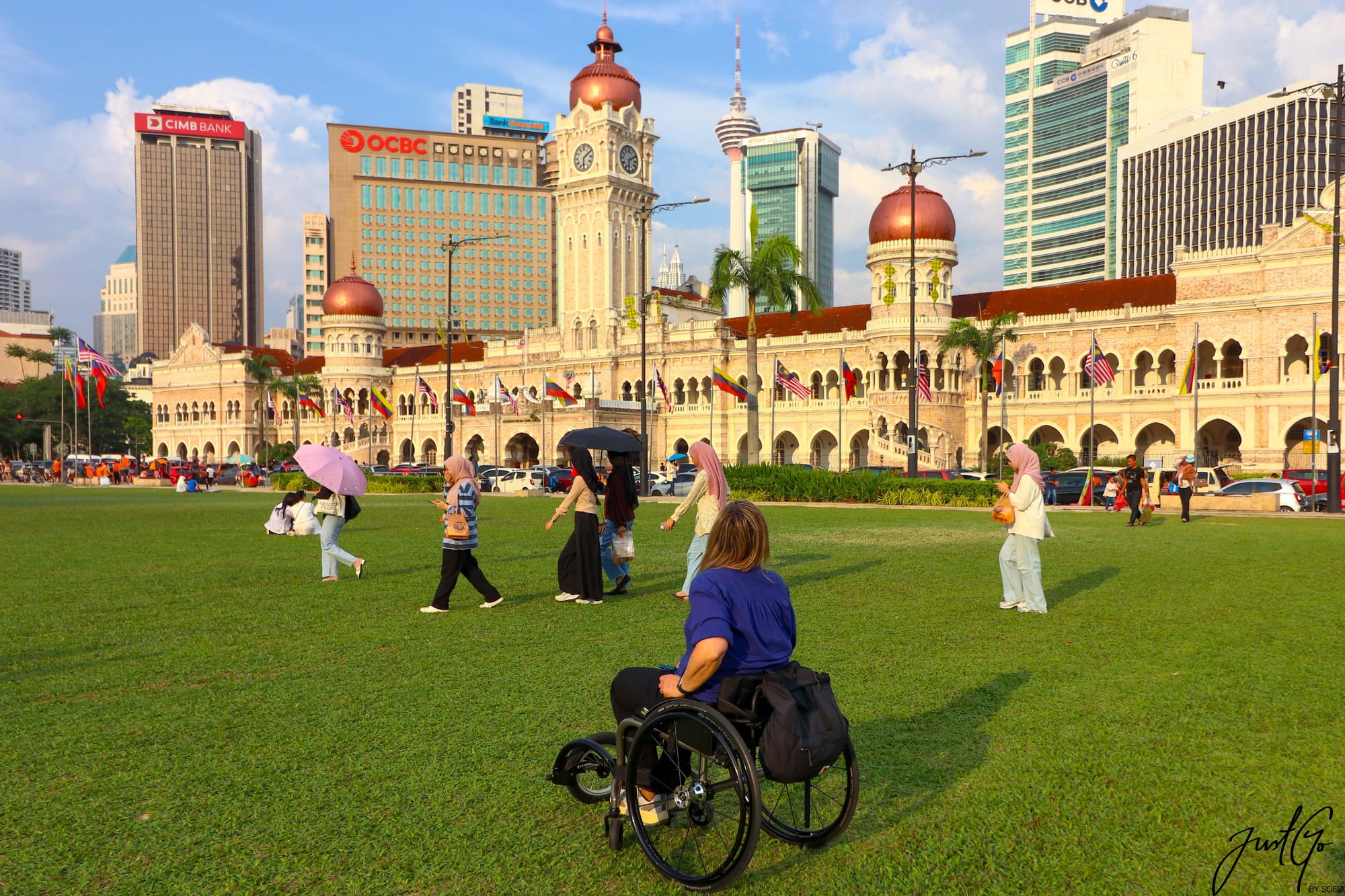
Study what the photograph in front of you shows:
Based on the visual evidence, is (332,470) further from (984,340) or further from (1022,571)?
(984,340)

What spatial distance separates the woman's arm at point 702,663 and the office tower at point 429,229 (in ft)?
414

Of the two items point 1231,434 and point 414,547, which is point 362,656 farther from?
point 1231,434

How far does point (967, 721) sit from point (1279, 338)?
155 feet

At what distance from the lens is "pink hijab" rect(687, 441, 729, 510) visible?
9.60 metres

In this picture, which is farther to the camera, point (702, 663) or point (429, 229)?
point (429, 229)

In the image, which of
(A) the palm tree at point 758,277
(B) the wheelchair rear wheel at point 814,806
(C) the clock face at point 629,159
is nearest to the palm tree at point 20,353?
(C) the clock face at point 629,159

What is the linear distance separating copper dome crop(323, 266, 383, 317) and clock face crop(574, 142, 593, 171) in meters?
21.9

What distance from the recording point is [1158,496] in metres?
27.4

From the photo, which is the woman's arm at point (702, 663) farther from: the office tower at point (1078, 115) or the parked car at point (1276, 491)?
the office tower at point (1078, 115)

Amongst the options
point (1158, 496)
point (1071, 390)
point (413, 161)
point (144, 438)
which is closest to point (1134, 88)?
point (1071, 390)

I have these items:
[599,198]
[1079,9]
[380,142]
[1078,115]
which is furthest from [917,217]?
[1079,9]

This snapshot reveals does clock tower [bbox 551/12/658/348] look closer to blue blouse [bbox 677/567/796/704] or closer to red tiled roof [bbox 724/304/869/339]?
red tiled roof [bbox 724/304/869/339]

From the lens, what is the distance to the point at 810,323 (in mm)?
61562

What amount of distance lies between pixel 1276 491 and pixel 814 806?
89.6 ft
